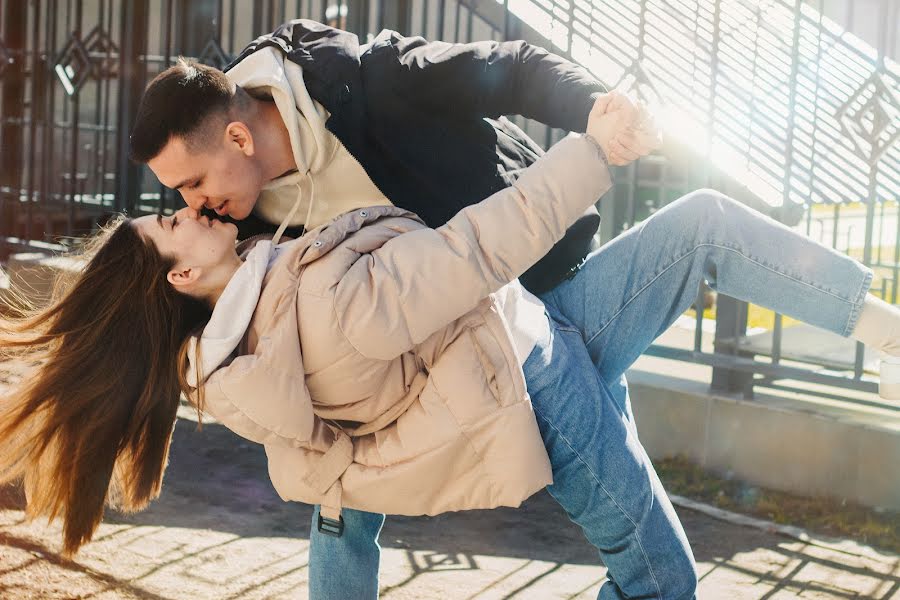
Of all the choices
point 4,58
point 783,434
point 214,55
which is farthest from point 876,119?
point 4,58

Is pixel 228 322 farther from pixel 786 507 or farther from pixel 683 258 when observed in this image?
pixel 786 507

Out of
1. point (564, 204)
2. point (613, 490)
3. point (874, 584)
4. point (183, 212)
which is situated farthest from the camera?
point (874, 584)

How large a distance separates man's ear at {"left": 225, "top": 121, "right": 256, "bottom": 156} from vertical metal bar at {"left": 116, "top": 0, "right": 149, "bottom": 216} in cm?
474

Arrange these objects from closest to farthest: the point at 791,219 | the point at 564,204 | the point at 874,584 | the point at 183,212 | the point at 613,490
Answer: the point at 564,204 < the point at 613,490 < the point at 183,212 < the point at 874,584 < the point at 791,219

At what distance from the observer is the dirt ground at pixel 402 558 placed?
383 cm

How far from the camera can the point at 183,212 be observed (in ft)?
8.89

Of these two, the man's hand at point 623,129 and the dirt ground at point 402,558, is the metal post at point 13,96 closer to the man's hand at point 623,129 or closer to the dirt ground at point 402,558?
the dirt ground at point 402,558

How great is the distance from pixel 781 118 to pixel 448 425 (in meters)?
4.09

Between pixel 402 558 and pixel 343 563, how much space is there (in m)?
1.28

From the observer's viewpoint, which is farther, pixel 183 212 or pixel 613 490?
pixel 183 212

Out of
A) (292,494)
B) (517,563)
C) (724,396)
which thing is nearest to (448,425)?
(292,494)

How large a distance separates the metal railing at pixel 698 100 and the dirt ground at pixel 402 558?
927 millimetres

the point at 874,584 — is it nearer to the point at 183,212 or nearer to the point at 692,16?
the point at 183,212

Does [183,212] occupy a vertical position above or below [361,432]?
above
